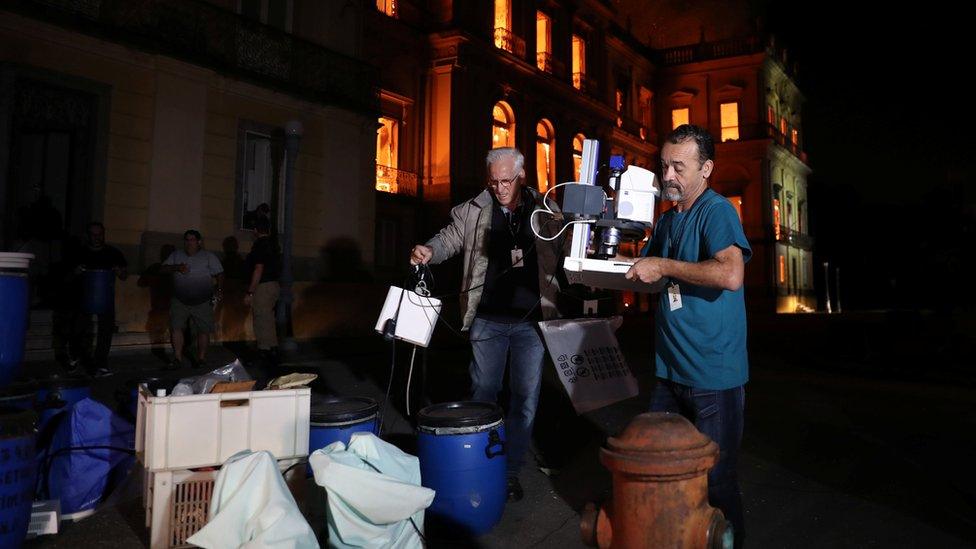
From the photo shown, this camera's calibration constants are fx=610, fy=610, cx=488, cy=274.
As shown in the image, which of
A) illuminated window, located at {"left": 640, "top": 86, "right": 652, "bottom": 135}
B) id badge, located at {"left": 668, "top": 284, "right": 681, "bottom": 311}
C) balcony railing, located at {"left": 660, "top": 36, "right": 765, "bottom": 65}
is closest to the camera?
id badge, located at {"left": 668, "top": 284, "right": 681, "bottom": 311}

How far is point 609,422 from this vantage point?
6.09 meters

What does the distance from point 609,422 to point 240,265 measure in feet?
29.4

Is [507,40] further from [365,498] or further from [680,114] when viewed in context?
[365,498]

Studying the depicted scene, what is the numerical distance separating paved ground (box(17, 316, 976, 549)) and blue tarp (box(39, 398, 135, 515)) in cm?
12

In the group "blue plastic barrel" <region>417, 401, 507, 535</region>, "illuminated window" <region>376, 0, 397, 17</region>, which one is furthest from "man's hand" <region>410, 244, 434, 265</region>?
"illuminated window" <region>376, 0, 397, 17</region>

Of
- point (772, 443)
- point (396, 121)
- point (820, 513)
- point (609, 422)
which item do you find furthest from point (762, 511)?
point (396, 121)

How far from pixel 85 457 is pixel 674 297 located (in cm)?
334

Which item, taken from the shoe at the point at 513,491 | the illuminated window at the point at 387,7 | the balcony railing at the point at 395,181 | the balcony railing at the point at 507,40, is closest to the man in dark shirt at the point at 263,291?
the shoe at the point at 513,491

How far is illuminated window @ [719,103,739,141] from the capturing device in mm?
39031

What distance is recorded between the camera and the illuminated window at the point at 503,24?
23.2 m

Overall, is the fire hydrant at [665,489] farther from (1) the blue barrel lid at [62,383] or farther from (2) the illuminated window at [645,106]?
(2) the illuminated window at [645,106]

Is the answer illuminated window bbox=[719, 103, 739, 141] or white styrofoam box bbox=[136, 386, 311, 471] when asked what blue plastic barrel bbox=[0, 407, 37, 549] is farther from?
illuminated window bbox=[719, 103, 739, 141]

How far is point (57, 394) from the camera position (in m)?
3.38

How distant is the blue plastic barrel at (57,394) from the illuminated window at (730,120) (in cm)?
4072
